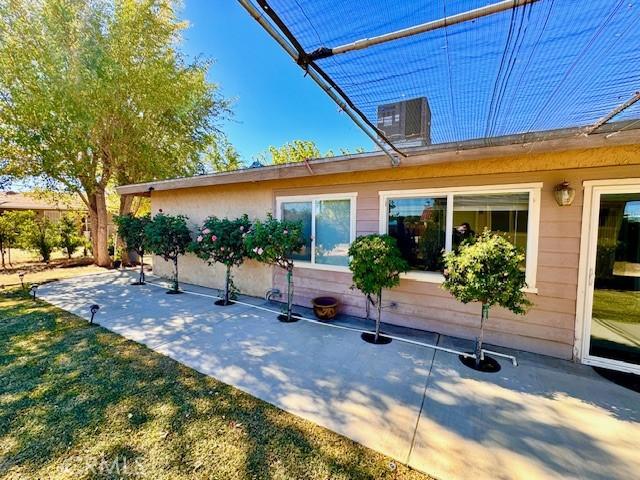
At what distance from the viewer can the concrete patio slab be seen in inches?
76.7

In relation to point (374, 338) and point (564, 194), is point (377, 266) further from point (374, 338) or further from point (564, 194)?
point (564, 194)

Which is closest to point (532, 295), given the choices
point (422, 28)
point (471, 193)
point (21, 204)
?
point (471, 193)

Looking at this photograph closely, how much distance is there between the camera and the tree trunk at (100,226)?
31.5 ft

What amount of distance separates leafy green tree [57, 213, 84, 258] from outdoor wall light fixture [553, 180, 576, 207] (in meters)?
15.2

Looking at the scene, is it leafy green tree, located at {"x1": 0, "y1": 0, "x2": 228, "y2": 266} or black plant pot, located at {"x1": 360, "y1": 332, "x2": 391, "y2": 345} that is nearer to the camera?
black plant pot, located at {"x1": 360, "y1": 332, "x2": 391, "y2": 345}

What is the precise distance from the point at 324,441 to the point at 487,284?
2261 millimetres

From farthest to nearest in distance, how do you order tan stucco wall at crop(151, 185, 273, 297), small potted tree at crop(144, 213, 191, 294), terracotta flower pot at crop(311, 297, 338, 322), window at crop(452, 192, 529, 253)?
1. small potted tree at crop(144, 213, 191, 294)
2. tan stucco wall at crop(151, 185, 273, 297)
3. terracotta flower pot at crop(311, 297, 338, 322)
4. window at crop(452, 192, 529, 253)

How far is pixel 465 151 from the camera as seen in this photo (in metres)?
3.40

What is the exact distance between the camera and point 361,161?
414 cm

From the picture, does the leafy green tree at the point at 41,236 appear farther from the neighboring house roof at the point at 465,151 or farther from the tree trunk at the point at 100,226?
the neighboring house roof at the point at 465,151

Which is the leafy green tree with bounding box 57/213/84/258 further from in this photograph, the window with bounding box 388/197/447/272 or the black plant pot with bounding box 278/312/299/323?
the window with bounding box 388/197/447/272

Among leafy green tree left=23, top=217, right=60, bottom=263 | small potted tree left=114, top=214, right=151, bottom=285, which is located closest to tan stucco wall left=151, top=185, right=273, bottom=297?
small potted tree left=114, top=214, right=151, bottom=285

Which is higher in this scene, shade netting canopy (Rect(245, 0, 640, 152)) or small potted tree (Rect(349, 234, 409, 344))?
shade netting canopy (Rect(245, 0, 640, 152))

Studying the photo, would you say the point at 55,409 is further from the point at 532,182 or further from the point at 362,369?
the point at 532,182
